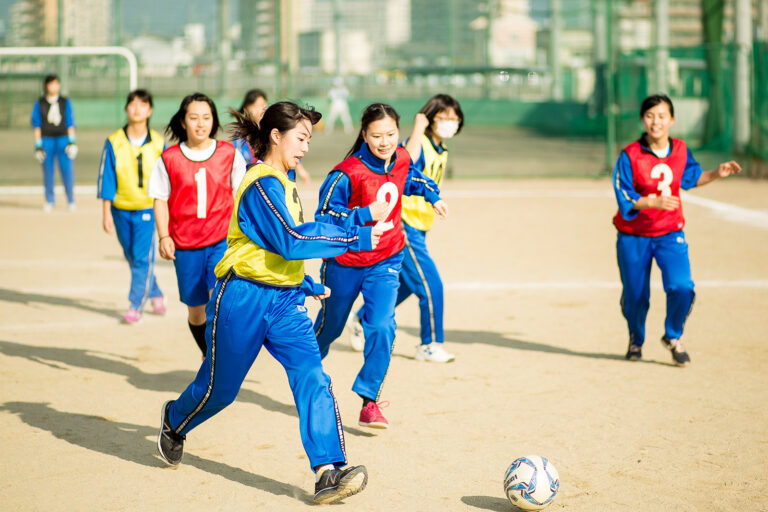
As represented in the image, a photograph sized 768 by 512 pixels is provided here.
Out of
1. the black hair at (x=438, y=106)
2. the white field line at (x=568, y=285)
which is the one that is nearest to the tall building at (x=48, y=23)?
the white field line at (x=568, y=285)

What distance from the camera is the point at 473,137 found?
32.2 metres

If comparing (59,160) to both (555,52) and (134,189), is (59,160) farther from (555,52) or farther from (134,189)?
(555,52)

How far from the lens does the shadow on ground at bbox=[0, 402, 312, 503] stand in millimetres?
4809

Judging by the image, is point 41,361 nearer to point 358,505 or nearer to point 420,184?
point 420,184

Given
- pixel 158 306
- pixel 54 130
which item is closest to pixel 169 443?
pixel 158 306

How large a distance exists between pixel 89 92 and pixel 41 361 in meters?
20.6

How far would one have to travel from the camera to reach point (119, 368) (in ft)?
23.1

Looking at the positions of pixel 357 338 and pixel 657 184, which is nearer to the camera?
pixel 657 184

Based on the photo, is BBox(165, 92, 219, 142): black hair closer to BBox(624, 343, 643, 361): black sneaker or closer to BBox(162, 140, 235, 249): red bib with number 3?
BBox(162, 140, 235, 249): red bib with number 3

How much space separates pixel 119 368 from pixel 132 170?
6.40ft

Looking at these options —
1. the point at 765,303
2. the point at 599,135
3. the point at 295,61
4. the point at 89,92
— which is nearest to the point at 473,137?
the point at 599,135

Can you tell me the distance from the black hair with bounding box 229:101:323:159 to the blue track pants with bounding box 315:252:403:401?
128 centimetres

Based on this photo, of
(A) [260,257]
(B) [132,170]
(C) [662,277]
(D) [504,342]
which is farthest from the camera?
(B) [132,170]

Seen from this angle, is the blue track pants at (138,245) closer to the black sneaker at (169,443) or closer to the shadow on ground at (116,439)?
the shadow on ground at (116,439)
